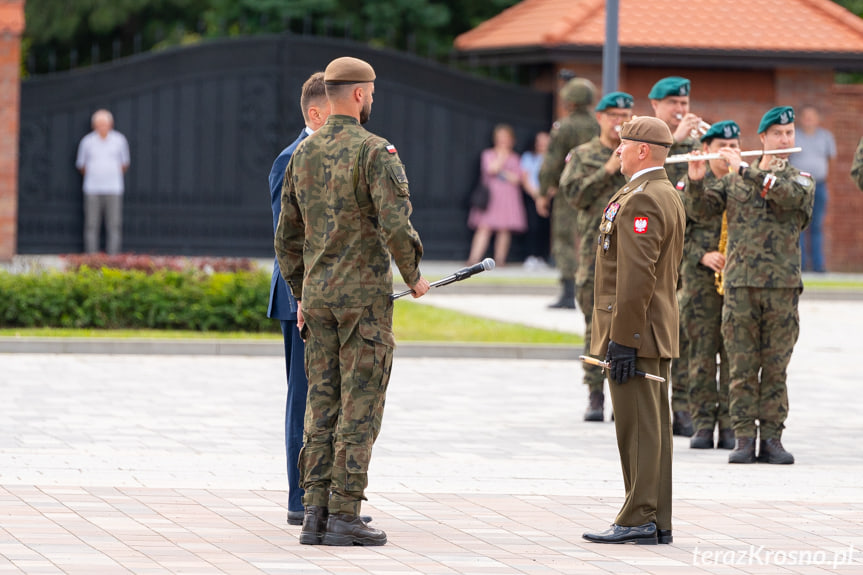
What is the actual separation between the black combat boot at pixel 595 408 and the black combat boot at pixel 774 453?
1.80 metres

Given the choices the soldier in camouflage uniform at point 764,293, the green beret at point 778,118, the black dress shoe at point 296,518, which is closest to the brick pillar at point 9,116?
the soldier in camouflage uniform at point 764,293

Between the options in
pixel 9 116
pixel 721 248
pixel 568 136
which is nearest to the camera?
pixel 721 248

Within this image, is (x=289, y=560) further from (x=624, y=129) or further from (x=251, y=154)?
(x=251, y=154)

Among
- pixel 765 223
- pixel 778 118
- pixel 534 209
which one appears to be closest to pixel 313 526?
pixel 765 223

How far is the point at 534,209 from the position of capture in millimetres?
23375

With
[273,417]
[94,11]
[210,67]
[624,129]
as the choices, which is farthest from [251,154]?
[624,129]

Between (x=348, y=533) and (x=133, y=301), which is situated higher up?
(x=133, y=301)

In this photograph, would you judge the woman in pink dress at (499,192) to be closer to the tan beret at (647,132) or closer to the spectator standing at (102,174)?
the spectator standing at (102,174)

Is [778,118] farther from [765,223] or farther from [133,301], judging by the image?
[133,301]

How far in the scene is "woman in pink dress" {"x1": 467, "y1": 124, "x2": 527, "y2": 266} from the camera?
74.5 feet

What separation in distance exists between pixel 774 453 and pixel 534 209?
14.1 m

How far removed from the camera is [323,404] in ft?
22.9

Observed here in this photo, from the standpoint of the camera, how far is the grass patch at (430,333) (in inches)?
569

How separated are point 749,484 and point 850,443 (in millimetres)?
1841
